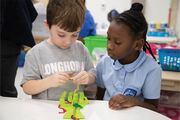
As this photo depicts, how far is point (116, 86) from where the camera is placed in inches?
46.0

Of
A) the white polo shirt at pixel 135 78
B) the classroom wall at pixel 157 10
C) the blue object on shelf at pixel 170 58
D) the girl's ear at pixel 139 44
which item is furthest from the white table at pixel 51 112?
the classroom wall at pixel 157 10

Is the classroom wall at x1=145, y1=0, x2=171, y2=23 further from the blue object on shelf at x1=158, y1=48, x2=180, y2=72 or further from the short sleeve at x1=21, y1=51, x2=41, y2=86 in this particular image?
the short sleeve at x1=21, y1=51, x2=41, y2=86

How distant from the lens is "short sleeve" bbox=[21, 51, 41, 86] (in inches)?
40.9

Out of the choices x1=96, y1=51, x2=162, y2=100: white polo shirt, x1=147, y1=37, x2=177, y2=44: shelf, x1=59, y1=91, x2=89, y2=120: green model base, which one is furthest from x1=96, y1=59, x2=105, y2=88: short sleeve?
x1=147, y1=37, x2=177, y2=44: shelf

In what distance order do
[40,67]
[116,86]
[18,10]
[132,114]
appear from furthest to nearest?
[18,10] < [116,86] < [40,67] < [132,114]

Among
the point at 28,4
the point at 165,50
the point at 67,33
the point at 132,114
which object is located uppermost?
the point at 28,4

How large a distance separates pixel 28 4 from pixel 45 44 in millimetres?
474

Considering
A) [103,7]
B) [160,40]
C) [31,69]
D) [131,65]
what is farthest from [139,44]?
[103,7]

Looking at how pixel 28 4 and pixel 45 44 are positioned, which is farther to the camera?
pixel 28 4

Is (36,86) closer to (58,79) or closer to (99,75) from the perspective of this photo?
(58,79)

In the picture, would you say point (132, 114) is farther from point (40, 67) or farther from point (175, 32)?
point (175, 32)

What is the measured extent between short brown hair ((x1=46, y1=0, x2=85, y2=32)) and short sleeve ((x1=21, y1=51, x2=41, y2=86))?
165mm

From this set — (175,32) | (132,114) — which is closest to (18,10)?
(132,114)

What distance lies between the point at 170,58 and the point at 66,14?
85 centimetres
